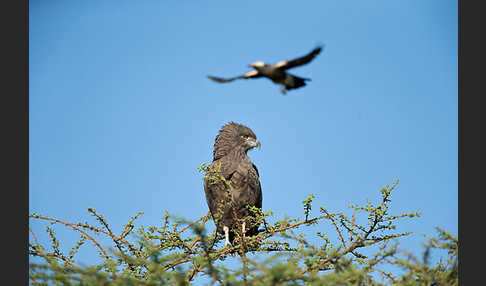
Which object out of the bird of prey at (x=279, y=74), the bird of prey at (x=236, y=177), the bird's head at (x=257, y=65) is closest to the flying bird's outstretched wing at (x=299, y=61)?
the bird of prey at (x=279, y=74)

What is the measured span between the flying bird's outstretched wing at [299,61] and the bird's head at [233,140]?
132 inches

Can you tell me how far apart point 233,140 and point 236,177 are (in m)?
0.80

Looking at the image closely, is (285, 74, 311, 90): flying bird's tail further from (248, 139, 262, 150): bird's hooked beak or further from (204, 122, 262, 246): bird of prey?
(248, 139, 262, 150): bird's hooked beak

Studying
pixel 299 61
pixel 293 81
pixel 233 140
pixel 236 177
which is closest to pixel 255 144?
pixel 233 140

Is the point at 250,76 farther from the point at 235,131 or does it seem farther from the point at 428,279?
the point at 235,131

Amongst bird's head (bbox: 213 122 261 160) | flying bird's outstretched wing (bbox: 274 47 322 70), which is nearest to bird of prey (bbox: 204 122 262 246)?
bird's head (bbox: 213 122 261 160)

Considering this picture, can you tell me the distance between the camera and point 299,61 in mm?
3320

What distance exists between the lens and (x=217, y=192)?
19.5 feet

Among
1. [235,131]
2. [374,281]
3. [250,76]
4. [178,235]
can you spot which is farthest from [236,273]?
[235,131]

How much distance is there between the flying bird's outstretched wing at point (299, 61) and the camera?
3.21m

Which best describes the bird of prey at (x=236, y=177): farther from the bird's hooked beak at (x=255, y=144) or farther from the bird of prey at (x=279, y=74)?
the bird of prey at (x=279, y=74)

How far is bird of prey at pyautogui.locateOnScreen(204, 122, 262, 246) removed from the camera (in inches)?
233

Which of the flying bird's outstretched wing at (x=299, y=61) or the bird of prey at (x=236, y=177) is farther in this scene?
the bird of prey at (x=236, y=177)

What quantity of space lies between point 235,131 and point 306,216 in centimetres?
286
